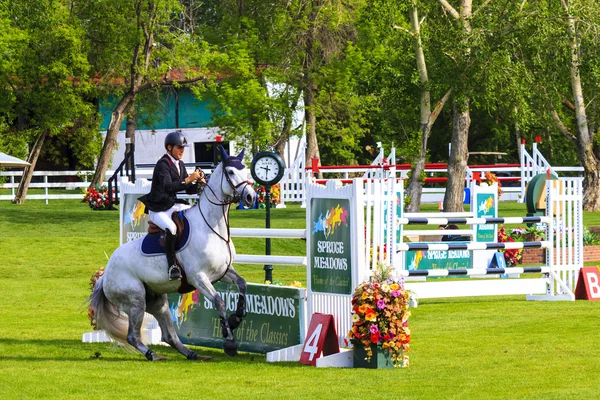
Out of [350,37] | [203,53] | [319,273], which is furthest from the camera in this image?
[350,37]

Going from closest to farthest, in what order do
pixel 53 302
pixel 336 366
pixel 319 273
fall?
pixel 336 366 → pixel 319 273 → pixel 53 302

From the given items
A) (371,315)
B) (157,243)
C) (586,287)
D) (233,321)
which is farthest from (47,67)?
(371,315)

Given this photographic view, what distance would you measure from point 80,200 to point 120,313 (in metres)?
30.8

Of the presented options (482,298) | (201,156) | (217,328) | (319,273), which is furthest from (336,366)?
(201,156)

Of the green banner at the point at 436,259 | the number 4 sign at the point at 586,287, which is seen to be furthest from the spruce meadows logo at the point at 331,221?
the green banner at the point at 436,259

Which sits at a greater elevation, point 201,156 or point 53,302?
point 201,156

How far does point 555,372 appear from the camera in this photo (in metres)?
9.75

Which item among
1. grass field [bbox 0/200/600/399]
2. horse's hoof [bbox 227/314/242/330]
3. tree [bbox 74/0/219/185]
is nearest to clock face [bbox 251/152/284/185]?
grass field [bbox 0/200/600/399]

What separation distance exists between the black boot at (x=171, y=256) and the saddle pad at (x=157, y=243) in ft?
0.20

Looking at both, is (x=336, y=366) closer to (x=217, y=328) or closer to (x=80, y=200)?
(x=217, y=328)

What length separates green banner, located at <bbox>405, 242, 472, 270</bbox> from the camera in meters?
18.1

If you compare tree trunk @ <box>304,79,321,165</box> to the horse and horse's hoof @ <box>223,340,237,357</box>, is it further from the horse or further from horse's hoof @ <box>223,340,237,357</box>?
horse's hoof @ <box>223,340,237,357</box>

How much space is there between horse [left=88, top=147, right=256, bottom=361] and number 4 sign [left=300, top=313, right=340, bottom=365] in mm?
745

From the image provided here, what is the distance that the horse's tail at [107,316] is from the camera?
1170cm
